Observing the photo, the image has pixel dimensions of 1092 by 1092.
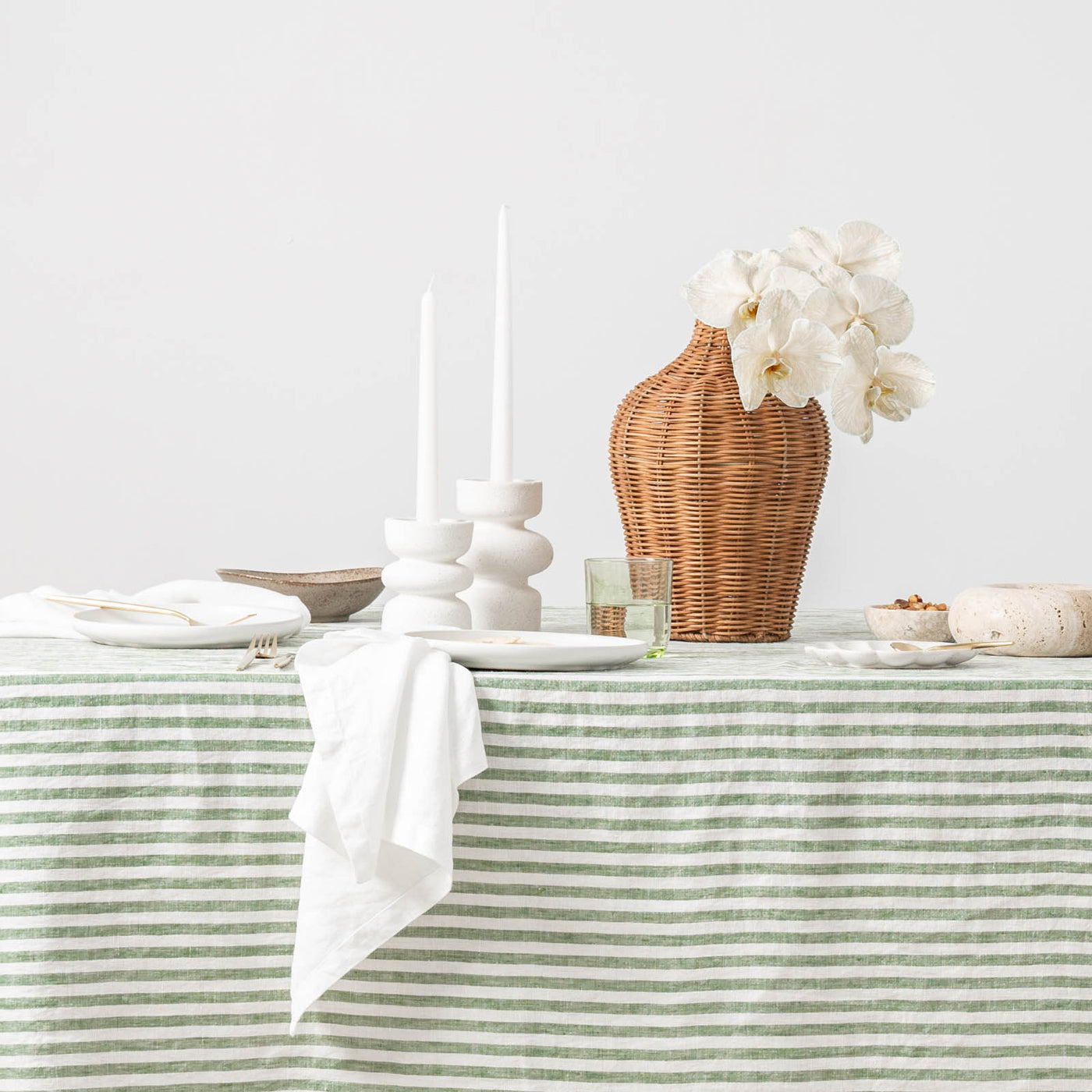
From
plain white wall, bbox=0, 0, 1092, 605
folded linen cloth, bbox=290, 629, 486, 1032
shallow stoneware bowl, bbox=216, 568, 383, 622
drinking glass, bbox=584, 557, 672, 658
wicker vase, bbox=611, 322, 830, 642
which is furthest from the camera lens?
plain white wall, bbox=0, 0, 1092, 605

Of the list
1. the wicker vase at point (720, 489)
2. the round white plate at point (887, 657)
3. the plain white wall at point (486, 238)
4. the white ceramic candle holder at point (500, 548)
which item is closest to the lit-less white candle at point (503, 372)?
the white ceramic candle holder at point (500, 548)

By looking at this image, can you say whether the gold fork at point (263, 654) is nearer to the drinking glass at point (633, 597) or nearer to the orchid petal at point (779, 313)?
the drinking glass at point (633, 597)

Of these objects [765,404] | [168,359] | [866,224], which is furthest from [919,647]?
[168,359]

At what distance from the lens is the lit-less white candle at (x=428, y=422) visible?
1024 millimetres

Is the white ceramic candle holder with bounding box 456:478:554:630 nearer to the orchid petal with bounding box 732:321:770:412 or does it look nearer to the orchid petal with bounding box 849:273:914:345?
the orchid petal with bounding box 732:321:770:412

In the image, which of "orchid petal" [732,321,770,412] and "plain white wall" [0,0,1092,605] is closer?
"orchid petal" [732,321,770,412]

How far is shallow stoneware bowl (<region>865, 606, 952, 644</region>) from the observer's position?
1.08 m

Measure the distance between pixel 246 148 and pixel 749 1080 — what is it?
1912 millimetres

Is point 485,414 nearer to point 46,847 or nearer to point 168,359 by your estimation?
point 168,359

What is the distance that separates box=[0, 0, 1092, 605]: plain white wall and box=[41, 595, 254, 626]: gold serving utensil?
1163 mm

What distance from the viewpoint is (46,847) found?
86cm

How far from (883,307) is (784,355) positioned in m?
0.10

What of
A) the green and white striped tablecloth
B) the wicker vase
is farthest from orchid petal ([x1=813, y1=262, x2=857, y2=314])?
the green and white striped tablecloth

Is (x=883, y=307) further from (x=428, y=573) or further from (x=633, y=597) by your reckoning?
(x=428, y=573)
